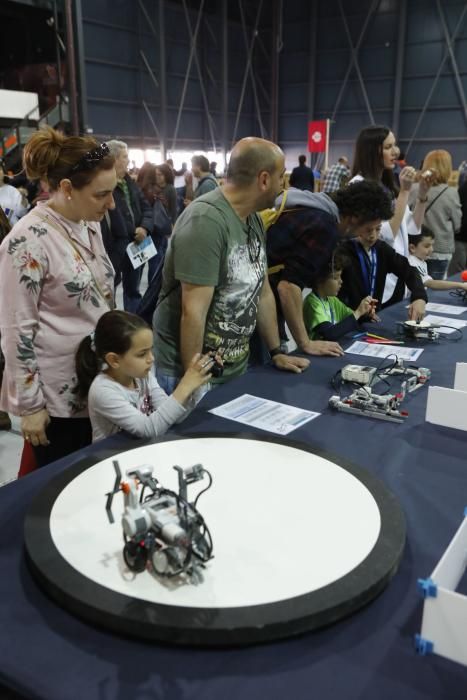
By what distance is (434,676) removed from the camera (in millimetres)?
636

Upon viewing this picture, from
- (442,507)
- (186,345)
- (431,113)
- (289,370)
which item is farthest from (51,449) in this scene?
(431,113)

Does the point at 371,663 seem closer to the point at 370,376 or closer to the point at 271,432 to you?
the point at 271,432

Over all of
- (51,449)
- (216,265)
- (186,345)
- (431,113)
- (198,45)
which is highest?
(198,45)

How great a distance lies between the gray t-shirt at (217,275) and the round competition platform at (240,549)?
0.55 m

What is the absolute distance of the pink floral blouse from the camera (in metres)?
1.27

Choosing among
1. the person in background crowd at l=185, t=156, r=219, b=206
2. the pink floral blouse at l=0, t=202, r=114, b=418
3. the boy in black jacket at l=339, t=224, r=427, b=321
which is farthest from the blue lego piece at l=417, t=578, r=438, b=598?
the person in background crowd at l=185, t=156, r=219, b=206

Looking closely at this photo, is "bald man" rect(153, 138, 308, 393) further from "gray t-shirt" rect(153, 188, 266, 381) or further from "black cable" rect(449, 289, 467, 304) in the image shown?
"black cable" rect(449, 289, 467, 304)

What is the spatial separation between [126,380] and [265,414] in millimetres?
333

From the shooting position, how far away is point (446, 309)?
2525 mm

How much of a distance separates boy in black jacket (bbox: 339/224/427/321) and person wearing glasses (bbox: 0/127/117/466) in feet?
4.08

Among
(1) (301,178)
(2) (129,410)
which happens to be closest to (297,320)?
(2) (129,410)

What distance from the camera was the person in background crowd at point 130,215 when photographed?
11.9 ft

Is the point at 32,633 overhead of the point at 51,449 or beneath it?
overhead

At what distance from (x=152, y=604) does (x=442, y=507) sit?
0.53 m
